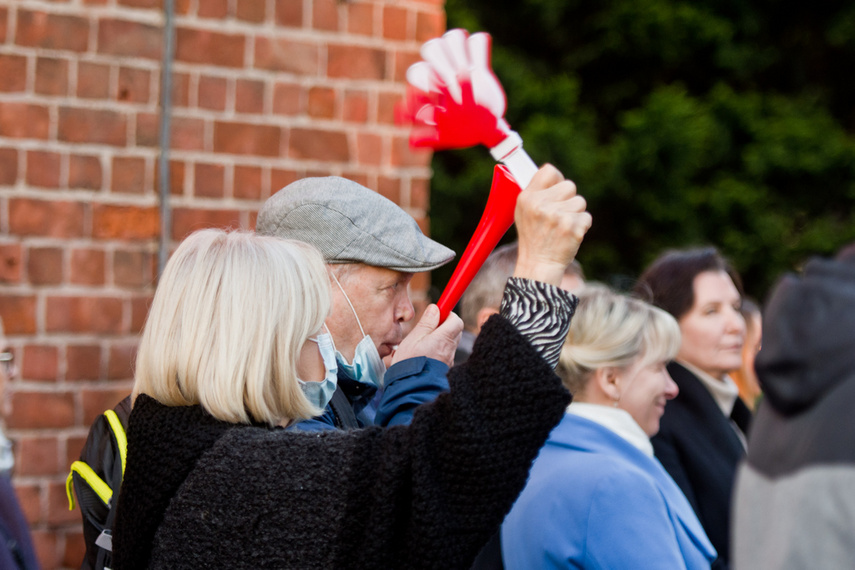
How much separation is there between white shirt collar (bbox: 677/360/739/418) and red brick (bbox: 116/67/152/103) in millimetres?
2078

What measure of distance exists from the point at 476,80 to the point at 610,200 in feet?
21.4

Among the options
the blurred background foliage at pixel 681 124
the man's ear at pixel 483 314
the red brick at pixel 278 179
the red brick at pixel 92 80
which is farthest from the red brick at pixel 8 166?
the blurred background foliage at pixel 681 124

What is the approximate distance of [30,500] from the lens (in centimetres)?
240

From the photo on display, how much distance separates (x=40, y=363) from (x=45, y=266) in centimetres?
26

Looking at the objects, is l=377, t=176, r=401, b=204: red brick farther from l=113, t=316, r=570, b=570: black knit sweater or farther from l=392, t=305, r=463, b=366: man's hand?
l=113, t=316, r=570, b=570: black knit sweater

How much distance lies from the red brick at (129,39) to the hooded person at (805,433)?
2014 millimetres

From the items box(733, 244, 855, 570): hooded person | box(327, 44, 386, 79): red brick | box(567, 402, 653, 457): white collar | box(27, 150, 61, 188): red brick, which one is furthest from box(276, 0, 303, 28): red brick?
box(733, 244, 855, 570): hooded person

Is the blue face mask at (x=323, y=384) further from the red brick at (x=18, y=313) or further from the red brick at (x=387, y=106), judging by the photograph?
the red brick at (x=387, y=106)

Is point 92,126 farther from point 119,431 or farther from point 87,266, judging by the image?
point 119,431

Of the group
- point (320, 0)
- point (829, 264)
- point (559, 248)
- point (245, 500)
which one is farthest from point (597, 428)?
point (320, 0)

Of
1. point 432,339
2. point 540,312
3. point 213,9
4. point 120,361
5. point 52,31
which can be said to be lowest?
point 120,361

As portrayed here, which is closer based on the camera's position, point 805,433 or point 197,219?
point 805,433

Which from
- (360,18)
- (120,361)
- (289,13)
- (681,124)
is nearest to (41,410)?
(120,361)

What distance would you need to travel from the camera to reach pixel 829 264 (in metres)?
0.99
